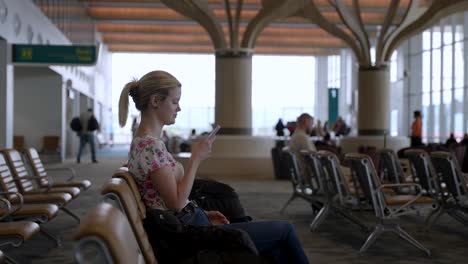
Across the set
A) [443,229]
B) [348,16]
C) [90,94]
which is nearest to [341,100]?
[90,94]

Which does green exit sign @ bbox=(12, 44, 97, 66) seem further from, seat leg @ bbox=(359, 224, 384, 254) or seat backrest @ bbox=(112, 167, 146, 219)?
seat backrest @ bbox=(112, 167, 146, 219)

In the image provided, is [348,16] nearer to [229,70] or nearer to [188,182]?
[229,70]

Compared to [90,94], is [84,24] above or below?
above

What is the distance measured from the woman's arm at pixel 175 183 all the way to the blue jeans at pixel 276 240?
26 centimetres

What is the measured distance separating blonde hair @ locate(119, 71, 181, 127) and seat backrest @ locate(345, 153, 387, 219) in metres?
3.46

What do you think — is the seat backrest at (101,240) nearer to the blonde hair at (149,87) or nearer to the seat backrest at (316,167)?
the blonde hair at (149,87)

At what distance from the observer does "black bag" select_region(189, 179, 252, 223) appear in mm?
5273

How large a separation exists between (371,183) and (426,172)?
164cm

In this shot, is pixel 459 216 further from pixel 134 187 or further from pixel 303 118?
pixel 134 187

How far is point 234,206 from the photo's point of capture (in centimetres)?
535

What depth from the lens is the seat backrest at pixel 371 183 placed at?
6621 millimetres

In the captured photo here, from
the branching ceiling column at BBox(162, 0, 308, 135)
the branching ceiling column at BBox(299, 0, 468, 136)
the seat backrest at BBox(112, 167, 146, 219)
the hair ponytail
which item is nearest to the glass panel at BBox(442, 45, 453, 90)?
the branching ceiling column at BBox(299, 0, 468, 136)

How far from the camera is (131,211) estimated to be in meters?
2.89

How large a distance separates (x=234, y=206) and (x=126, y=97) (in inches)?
74.8
